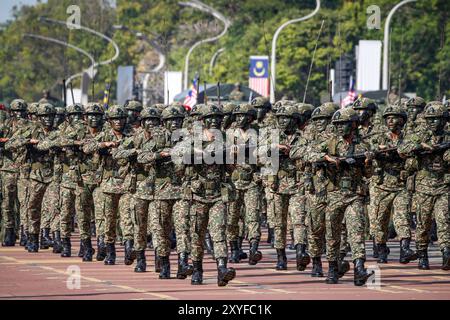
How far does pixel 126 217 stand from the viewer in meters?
21.5

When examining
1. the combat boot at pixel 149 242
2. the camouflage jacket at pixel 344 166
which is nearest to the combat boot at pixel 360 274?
the camouflage jacket at pixel 344 166

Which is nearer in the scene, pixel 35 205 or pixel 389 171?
pixel 389 171

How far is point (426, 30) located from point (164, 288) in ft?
164

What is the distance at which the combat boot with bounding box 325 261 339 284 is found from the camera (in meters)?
19.2

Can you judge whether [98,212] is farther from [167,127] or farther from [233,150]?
[233,150]

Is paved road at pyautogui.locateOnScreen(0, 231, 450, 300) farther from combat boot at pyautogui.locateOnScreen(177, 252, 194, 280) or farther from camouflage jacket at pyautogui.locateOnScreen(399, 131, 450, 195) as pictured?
camouflage jacket at pyautogui.locateOnScreen(399, 131, 450, 195)

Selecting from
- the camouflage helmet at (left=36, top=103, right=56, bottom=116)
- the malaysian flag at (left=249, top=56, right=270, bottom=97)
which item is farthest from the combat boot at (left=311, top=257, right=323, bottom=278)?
the malaysian flag at (left=249, top=56, right=270, bottom=97)

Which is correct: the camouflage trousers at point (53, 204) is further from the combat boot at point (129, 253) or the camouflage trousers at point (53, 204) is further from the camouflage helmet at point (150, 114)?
the camouflage helmet at point (150, 114)

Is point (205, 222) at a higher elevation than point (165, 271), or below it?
higher

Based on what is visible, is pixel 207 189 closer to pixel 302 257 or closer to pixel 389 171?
pixel 302 257

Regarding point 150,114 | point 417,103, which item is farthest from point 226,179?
point 417,103

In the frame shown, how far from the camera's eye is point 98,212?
72.3 feet

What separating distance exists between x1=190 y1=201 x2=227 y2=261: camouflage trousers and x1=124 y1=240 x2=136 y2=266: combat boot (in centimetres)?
268

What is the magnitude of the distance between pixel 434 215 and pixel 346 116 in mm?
3139
